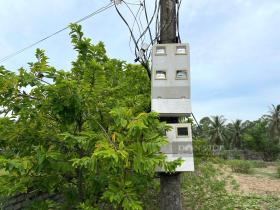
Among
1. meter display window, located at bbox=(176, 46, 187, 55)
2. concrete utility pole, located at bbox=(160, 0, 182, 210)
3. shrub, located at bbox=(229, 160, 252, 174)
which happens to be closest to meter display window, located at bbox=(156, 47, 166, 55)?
meter display window, located at bbox=(176, 46, 187, 55)

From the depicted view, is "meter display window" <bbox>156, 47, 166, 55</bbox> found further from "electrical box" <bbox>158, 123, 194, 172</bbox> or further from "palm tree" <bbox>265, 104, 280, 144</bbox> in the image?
"palm tree" <bbox>265, 104, 280, 144</bbox>

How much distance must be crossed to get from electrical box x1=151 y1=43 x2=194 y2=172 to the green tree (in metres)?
0.25

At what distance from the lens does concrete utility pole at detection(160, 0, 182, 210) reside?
4.21 m

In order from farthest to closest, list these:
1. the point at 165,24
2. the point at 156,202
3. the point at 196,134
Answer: the point at 196,134
the point at 156,202
the point at 165,24

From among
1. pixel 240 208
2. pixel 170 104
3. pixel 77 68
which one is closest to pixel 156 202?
pixel 240 208

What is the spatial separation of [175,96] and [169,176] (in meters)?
1.01

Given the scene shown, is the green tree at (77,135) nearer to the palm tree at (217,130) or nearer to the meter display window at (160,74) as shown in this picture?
the meter display window at (160,74)

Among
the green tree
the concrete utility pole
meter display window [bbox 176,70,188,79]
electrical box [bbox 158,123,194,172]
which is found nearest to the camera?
the green tree

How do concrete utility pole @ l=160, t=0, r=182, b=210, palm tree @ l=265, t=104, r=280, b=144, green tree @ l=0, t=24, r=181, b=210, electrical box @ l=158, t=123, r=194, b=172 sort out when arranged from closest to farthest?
green tree @ l=0, t=24, r=181, b=210 < electrical box @ l=158, t=123, r=194, b=172 < concrete utility pole @ l=160, t=0, r=182, b=210 < palm tree @ l=265, t=104, r=280, b=144

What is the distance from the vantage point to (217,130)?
52312 millimetres

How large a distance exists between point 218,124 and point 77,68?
1998 inches

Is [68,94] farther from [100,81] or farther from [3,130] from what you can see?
[3,130]

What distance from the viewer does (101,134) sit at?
3.28m

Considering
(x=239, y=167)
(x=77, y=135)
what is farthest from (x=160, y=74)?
(x=239, y=167)
